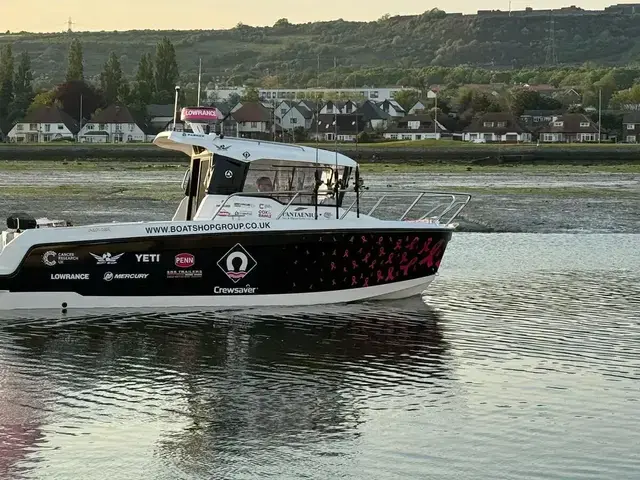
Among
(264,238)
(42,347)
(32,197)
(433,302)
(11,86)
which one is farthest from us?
(11,86)

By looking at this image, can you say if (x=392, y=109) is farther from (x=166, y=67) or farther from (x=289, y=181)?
(x=289, y=181)

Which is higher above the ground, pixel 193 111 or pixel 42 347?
pixel 193 111

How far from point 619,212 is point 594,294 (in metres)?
17.9

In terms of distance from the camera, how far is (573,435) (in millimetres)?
12289

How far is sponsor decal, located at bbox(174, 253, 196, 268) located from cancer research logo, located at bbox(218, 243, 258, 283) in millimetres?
406

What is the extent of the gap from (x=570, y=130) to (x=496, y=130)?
A: 860cm

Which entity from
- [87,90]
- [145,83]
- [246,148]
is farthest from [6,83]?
[246,148]

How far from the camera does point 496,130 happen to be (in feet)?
472

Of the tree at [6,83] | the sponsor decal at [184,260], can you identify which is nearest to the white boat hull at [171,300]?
the sponsor decal at [184,260]

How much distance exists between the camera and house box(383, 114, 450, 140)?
14938 cm

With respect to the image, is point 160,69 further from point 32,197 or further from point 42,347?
point 42,347

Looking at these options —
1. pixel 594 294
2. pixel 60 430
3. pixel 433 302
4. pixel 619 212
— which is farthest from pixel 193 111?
pixel 619 212

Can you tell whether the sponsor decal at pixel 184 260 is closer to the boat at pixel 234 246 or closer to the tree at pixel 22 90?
the boat at pixel 234 246

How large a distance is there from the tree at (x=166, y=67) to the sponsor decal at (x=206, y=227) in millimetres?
141096
